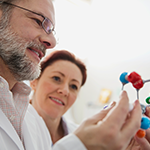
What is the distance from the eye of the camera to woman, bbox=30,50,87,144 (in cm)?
89

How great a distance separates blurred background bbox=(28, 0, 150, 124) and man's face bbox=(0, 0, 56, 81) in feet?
2.26

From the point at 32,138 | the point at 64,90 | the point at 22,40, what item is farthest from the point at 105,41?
the point at 32,138

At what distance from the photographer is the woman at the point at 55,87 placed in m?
0.89

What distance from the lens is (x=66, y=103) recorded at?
0.96 meters

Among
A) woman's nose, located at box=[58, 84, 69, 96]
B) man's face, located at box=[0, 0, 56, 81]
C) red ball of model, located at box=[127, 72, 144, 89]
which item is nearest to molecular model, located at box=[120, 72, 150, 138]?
red ball of model, located at box=[127, 72, 144, 89]

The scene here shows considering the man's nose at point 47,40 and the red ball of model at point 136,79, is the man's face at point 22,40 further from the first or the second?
the red ball of model at point 136,79

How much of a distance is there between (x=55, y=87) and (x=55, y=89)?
1 centimetres

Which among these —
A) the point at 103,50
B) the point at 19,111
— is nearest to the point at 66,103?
the point at 19,111

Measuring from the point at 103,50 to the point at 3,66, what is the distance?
1.20 meters

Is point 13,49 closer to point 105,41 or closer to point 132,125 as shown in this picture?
point 132,125

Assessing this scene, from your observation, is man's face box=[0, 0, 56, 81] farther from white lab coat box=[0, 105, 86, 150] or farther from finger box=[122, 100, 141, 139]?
finger box=[122, 100, 141, 139]

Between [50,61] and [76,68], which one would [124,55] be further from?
[50,61]

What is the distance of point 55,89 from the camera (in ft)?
2.95

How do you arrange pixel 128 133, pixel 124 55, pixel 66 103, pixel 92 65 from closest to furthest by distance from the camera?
1. pixel 128 133
2. pixel 66 103
3. pixel 124 55
4. pixel 92 65
